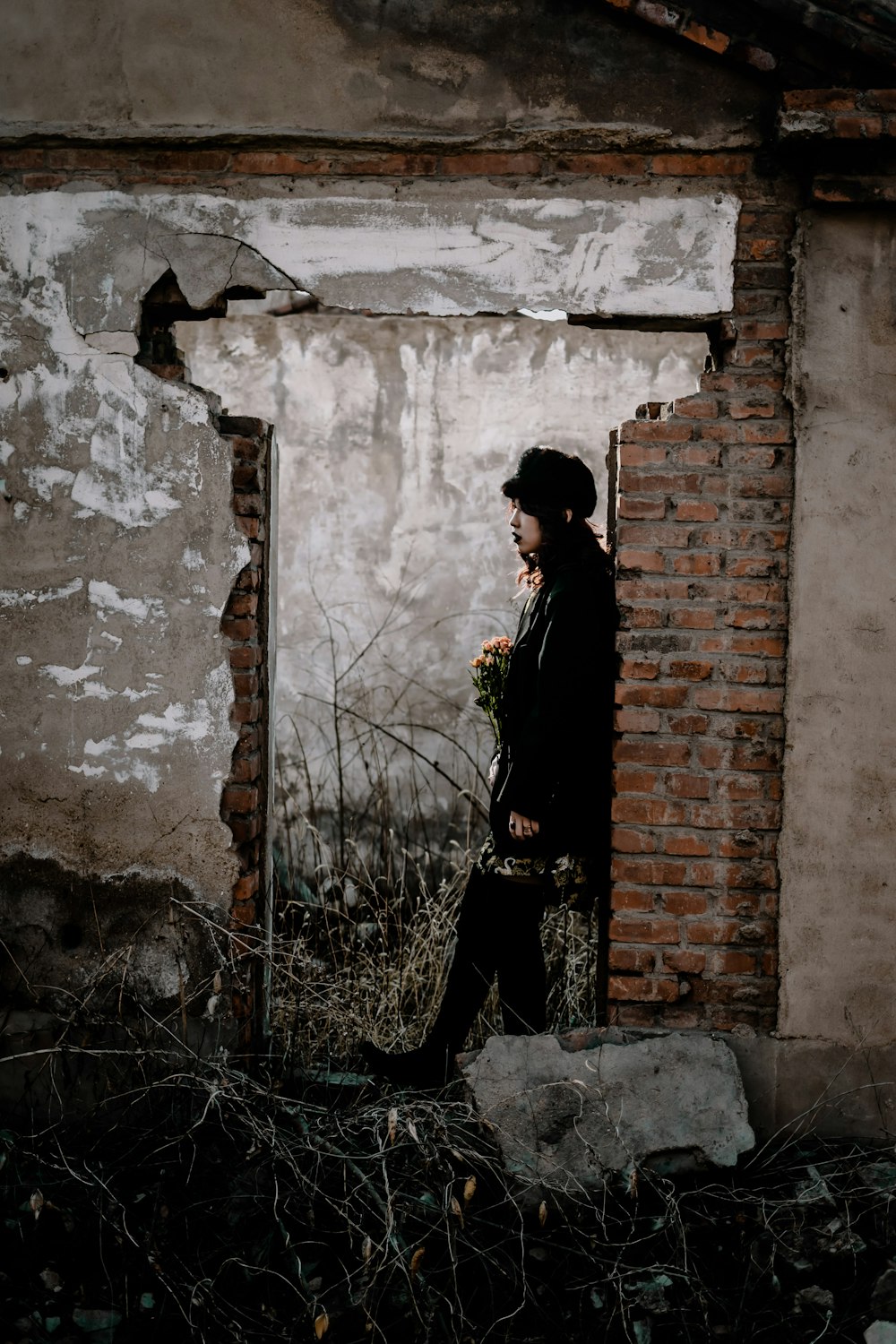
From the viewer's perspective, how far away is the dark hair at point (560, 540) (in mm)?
3170

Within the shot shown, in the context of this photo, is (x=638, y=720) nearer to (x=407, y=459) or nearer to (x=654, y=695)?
(x=654, y=695)

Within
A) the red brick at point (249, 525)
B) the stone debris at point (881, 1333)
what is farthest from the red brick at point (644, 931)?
the red brick at point (249, 525)

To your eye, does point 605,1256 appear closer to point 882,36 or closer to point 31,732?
point 31,732

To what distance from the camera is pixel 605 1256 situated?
265cm

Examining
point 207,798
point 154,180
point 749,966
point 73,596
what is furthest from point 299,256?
point 749,966

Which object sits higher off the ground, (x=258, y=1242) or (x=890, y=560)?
(x=890, y=560)

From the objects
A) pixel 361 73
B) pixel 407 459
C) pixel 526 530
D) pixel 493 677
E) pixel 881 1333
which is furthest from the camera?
pixel 407 459

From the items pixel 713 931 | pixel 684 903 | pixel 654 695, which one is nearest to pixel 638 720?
pixel 654 695

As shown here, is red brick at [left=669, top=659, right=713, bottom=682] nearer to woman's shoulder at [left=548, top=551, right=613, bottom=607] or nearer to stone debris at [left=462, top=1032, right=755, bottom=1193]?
woman's shoulder at [left=548, top=551, right=613, bottom=607]

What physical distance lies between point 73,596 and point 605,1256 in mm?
2404

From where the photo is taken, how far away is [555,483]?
3.16 meters

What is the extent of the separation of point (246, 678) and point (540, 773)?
953 millimetres

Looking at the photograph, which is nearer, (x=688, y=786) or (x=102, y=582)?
(x=688, y=786)

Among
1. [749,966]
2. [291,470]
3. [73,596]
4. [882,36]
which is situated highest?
[882,36]
